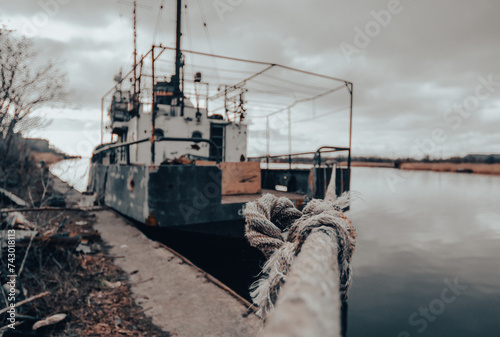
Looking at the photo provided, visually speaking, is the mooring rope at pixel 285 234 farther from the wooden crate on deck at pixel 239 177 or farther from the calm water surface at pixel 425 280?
the wooden crate on deck at pixel 239 177

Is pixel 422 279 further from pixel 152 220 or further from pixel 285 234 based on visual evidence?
pixel 285 234

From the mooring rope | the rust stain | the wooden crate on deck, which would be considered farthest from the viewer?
the wooden crate on deck

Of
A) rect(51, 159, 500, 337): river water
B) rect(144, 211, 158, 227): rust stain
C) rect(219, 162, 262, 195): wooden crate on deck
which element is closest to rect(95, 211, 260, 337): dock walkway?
rect(144, 211, 158, 227): rust stain

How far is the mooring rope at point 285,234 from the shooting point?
3.36 feet

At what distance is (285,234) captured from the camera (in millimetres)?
1418

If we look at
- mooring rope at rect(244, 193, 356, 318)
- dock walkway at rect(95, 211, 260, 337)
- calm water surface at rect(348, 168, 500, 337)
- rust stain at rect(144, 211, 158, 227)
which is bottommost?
calm water surface at rect(348, 168, 500, 337)

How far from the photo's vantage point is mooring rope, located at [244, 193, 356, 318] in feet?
3.36

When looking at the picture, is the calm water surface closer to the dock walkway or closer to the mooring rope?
the mooring rope

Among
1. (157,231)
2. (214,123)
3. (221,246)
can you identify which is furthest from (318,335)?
(214,123)

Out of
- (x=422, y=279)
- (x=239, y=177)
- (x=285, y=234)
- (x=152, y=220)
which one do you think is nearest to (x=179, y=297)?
(x=152, y=220)

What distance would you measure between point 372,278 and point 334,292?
31.0 ft

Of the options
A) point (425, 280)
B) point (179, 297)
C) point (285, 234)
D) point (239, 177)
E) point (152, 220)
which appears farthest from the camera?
point (425, 280)

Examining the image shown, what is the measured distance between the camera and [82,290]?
363 cm

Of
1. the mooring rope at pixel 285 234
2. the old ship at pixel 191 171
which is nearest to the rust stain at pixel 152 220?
the old ship at pixel 191 171
